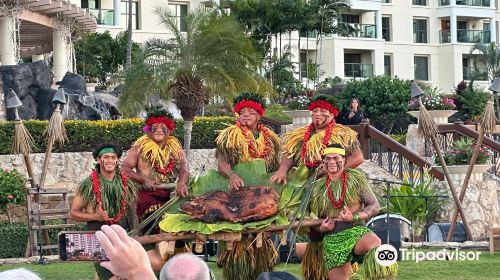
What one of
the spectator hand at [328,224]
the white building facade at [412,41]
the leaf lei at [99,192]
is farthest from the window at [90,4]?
the spectator hand at [328,224]

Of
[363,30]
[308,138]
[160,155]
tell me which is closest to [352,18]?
[363,30]

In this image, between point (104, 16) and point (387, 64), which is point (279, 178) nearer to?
point (104, 16)

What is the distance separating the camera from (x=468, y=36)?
5756cm

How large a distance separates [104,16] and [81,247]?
38150mm

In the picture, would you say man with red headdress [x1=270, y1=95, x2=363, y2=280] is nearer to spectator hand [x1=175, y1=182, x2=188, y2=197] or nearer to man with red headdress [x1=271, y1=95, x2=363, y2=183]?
man with red headdress [x1=271, y1=95, x2=363, y2=183]

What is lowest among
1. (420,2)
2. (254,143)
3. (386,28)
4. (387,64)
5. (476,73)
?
(254,143)

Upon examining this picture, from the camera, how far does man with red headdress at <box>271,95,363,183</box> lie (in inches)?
391

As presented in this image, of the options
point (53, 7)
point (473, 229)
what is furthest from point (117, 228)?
point (53, 7)

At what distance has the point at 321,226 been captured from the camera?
948 cm

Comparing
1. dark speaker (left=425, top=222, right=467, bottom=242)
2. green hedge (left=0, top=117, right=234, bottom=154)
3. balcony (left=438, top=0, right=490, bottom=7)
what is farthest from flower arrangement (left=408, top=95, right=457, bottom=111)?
balcony (left=438, top=0, right=490, bottom=7)

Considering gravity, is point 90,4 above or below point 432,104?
above

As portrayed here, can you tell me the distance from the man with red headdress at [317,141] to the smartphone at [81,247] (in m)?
2.96

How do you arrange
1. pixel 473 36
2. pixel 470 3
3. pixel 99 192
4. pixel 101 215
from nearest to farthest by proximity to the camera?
pixel 101 215
pixel 99 192
pixel 470 3
pixel 473 36

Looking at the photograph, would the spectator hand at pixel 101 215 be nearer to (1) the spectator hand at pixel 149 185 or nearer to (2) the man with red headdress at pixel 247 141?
(1) the spectator hand at pixel 149 185
